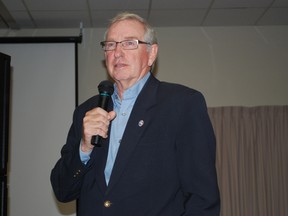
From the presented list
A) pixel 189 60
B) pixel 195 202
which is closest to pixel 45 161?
pixel 189 60

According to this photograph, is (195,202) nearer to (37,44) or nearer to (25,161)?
(25,161)

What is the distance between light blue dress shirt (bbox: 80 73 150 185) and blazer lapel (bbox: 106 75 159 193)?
9 cm

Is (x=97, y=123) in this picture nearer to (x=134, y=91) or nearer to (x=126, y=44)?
(x=134, y=91)

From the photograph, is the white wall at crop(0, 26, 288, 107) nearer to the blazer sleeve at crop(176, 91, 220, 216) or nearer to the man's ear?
the man's ear

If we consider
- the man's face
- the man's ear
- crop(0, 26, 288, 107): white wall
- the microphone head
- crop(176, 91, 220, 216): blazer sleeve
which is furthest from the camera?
crop(0, 26, 288, 107): white wall

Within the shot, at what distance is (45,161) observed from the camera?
401 centimetres

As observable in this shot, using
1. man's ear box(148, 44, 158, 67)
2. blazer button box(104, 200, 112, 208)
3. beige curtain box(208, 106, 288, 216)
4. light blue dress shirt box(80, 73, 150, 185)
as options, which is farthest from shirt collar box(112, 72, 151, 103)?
beige curtain box(208, 106, 288, 216)

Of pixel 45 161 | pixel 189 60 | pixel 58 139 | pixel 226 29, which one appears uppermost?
pixel 226 29

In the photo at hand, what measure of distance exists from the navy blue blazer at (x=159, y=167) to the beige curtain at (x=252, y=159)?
2.94 meters

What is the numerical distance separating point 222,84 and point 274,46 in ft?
2.92

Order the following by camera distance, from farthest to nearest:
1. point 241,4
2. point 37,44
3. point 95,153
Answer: point 37,44 → point 241,4 → point 95,153

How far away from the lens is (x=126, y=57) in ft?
4.97

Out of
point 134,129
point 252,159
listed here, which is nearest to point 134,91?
point 134,129

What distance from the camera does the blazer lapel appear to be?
124cm
